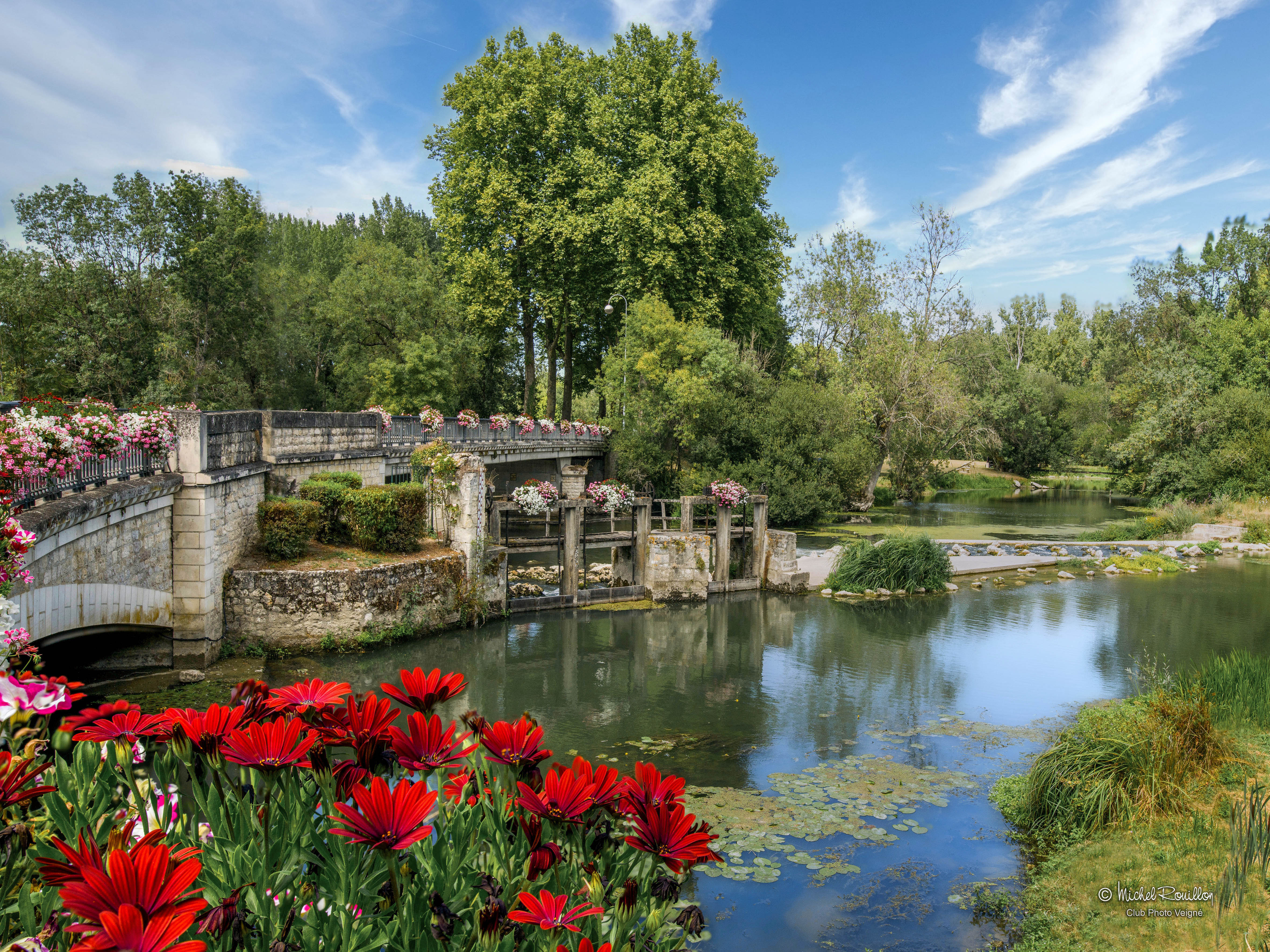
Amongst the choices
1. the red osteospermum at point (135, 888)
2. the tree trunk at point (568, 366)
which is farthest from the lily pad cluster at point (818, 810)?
the tree trunk at point (568, 366)

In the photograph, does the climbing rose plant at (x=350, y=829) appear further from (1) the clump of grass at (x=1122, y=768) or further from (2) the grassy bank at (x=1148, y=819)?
(1) the clump of grass at (x=1122, y=768)

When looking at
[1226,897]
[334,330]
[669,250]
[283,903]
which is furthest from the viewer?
[334,330]

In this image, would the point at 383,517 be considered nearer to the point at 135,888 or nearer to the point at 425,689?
the point at 425,689

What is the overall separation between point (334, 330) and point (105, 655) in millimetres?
29100

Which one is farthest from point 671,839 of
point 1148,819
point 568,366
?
point 568,366

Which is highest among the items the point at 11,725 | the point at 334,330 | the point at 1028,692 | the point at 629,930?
the point at 334,330

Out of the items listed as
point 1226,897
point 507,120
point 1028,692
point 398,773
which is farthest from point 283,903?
point 507,120

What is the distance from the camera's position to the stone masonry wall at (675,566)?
19.2m

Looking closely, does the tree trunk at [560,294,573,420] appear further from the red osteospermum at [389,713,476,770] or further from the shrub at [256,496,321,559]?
the red osteospermum at [389,713,476,770]

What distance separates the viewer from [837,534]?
2939cm

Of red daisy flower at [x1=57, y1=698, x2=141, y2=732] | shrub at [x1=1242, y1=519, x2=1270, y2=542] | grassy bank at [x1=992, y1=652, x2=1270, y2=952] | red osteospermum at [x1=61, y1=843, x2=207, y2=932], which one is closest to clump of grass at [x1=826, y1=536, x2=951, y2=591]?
grassy bank at [x1=992, y1=652, x2=1270, y2=952]

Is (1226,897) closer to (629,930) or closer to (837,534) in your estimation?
(629,930)

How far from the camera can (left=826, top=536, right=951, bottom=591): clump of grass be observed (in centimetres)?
2059

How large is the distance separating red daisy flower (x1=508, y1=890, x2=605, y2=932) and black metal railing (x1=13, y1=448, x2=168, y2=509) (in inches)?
292
